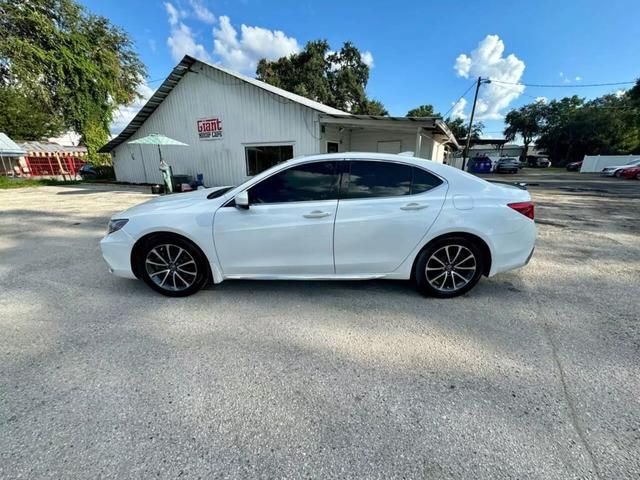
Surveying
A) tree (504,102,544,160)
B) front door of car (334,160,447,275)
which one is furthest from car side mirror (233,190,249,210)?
tree (504,102,544,160)

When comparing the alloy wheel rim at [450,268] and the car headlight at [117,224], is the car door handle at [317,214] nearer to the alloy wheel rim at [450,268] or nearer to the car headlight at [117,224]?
the alloy wheel rim at [450,268]

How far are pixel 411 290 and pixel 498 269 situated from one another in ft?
3.13

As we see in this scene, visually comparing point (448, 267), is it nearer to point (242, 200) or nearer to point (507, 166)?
point (242, 200)

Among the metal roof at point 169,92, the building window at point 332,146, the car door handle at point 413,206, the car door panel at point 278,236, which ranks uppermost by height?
the metal roof at point 169,92

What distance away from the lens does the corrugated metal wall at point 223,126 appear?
Result: 11516mm

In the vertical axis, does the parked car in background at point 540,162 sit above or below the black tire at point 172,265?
above

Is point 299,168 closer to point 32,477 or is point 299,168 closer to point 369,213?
point 369,213

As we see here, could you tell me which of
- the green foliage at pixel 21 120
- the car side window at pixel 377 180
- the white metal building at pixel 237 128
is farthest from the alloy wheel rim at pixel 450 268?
the green foliage at pixel 21 120

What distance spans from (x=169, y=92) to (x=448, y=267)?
1614cm

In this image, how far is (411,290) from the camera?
341 cm

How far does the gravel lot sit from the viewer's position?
153cm

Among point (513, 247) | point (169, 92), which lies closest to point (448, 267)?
point (513, 247)

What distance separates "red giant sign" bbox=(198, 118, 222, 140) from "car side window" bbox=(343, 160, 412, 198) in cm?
1223

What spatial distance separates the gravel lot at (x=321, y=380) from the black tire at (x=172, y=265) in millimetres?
176
